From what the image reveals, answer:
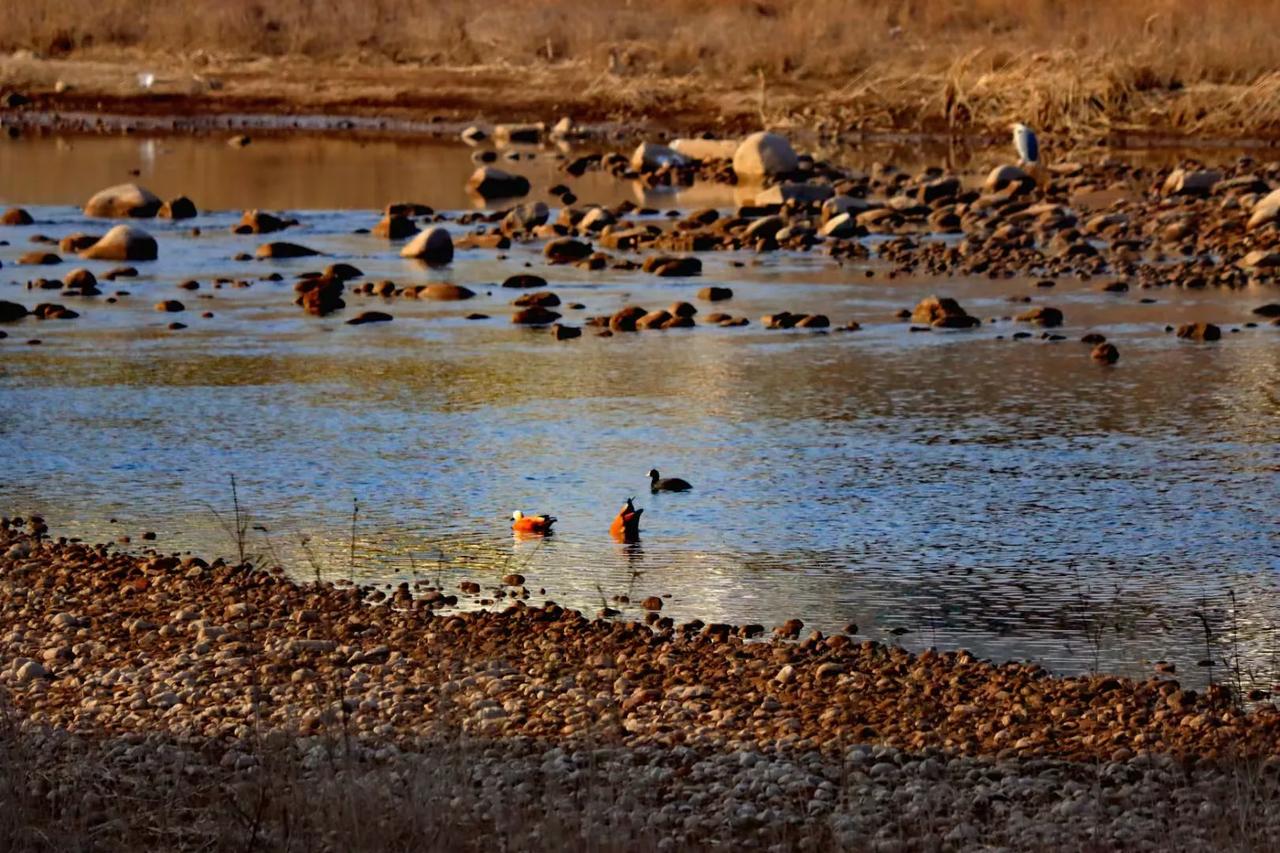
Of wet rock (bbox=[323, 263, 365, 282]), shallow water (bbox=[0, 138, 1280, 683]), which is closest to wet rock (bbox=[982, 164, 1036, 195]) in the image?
shallow water (bbox=[0, 138, 1280, 683])

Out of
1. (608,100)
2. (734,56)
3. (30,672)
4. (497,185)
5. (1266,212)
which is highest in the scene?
(734,56)

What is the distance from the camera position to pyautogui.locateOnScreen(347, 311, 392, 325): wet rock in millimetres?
17156

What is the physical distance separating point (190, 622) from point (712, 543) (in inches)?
103

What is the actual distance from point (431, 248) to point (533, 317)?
176 inches

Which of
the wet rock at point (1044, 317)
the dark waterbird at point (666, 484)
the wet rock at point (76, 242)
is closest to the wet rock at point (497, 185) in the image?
the wet rock at point (76, 242)

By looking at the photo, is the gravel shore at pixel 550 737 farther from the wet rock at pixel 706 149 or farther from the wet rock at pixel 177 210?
the wet rock at pixel 706 149

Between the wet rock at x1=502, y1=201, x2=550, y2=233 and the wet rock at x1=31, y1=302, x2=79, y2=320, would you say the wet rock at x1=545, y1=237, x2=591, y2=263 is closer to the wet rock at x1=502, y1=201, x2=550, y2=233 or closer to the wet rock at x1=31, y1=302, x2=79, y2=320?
the wet rock at x1=502, y1=201, x2=550, y2=233

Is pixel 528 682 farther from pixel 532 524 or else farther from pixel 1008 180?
pixel 1008 180

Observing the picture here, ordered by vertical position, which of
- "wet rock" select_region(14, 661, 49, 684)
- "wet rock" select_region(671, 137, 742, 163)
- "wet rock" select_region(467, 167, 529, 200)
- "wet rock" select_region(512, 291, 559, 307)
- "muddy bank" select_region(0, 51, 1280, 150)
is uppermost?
"muddy bank" select_region(0, 51, 1280, 150)

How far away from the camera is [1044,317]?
16594 mm

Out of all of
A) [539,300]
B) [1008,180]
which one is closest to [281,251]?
[539,300]

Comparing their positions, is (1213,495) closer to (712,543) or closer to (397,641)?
(712,543)

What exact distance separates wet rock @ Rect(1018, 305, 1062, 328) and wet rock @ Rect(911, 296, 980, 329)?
410 mm

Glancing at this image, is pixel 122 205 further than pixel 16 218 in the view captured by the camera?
Yes
